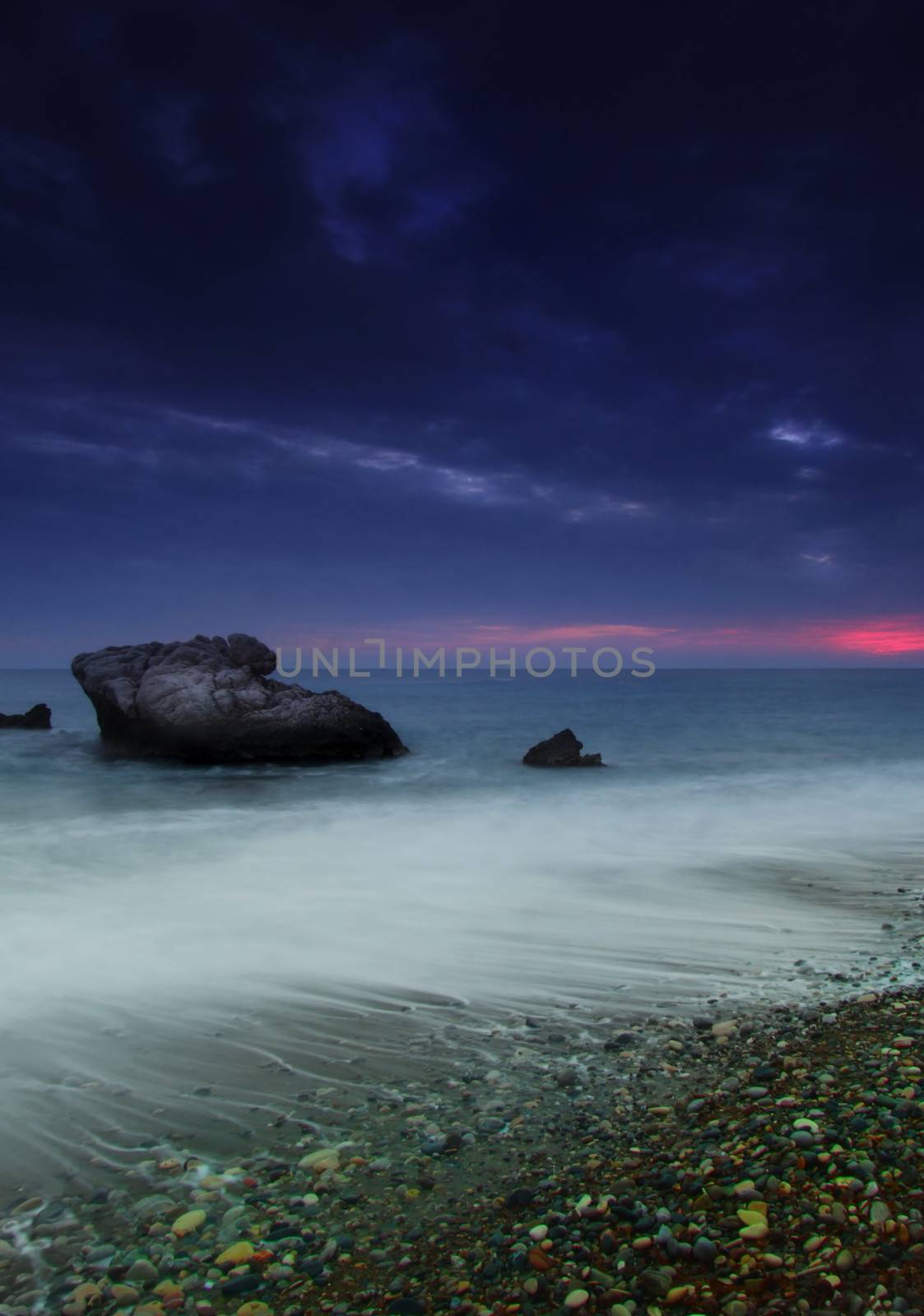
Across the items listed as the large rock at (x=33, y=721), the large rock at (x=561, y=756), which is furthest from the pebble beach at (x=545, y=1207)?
the large rock at (x=33, y=721)

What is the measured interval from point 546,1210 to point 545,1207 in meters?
0.02

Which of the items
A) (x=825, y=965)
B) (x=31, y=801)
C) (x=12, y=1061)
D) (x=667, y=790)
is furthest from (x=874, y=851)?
(x=31, y=801)

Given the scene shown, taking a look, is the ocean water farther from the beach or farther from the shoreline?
the shoreline

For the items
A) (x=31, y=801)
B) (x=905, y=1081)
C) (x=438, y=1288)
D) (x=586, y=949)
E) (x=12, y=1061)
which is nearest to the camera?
(x=438, y=1288)

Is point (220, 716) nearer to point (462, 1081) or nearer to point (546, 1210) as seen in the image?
point (462, 1081)

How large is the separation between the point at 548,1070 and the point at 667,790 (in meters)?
16.0

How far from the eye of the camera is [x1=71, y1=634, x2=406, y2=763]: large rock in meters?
22.7

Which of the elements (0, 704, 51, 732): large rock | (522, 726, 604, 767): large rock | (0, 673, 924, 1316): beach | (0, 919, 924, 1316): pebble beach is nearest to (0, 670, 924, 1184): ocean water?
(0, 673, 924, 1316): beach

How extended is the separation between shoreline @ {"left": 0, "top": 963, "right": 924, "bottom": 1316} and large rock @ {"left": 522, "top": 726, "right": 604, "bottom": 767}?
18982mm

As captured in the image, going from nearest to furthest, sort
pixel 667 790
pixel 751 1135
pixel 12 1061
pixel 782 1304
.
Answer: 1. pixel 782 1304
2. pixel 751 1135
3. pixel 12 1061
4. pixel 667 790

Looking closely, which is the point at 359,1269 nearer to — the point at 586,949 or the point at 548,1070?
the point at 548,1070

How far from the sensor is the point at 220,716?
22.6m

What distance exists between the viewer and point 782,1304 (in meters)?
2.80

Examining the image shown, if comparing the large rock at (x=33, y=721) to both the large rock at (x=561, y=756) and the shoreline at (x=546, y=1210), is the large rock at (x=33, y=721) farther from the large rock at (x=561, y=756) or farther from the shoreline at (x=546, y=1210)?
the shoreline at (x=546, y=1210)
